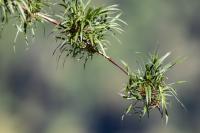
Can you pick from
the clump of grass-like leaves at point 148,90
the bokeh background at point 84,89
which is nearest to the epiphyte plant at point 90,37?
the clump of grass-like leaves at point 148,90

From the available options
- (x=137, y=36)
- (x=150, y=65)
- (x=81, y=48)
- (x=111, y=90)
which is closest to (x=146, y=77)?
(x=150, y=65)

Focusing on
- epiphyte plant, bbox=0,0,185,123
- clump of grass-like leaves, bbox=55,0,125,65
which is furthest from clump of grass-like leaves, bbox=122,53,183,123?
clump of grass-like leaves, bbox=55,0,125,65

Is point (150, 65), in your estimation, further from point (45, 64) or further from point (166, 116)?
point (45, 64)

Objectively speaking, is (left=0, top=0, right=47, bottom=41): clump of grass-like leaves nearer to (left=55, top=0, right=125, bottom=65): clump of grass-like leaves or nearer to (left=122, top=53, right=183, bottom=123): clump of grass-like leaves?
(left=55, top=0, right=125, bottom=65): clump of grass-like leaves

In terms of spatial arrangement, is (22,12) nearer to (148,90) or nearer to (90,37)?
(90,37)

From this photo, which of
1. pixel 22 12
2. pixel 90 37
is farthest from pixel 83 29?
pixel 22 12

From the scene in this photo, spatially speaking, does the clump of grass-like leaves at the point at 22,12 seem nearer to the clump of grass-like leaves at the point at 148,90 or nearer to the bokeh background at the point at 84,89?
the clump of grass-like leaves at the point at 148,90
